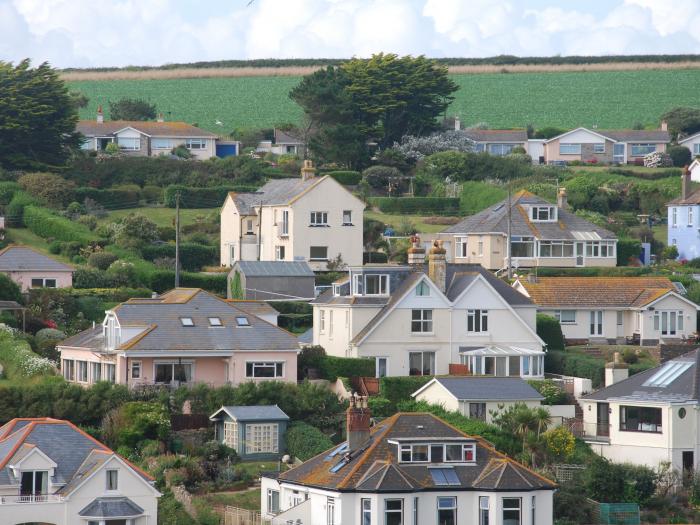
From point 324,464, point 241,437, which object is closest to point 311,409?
point 241,437

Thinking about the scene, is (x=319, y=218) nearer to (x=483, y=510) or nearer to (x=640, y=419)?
(x=640, y=419)

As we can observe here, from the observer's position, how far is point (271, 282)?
83625 millimetres

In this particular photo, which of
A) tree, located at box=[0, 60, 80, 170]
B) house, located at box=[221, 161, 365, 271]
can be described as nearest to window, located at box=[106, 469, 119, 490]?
house, located at box=[221, 161, 365, 271]

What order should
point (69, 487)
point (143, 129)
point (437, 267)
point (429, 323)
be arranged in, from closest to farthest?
point (69, 487) < point (429, 323) < point (437, 267) < point (143, 129)

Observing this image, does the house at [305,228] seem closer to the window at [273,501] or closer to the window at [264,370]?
the window at [264,370]

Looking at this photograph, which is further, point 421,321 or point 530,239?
point 530,239

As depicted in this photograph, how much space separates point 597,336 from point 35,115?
4354 cm

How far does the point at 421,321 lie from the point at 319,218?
69.0 ft

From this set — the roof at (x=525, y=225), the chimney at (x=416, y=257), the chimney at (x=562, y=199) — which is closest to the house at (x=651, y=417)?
the chimney at (x=416, y=257)

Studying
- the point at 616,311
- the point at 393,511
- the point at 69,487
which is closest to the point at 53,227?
the point at 616,311

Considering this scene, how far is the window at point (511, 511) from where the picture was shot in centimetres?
5481

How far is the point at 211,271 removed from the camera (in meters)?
91.6

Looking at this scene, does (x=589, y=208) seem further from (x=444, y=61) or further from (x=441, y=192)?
(x=444, y=61)

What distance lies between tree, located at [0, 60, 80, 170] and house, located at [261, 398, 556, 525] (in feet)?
189
